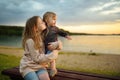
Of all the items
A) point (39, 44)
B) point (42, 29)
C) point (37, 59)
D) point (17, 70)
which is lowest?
point (17, 70)

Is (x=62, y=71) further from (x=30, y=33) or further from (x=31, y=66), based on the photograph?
(x=30, y=33)

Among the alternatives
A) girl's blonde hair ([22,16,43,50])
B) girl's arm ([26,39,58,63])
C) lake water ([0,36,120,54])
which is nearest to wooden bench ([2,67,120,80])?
girl's arm ([26,39,58,63])

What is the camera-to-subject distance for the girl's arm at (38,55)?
12.4ft

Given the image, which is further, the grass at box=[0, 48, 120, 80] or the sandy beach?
the sandy beach

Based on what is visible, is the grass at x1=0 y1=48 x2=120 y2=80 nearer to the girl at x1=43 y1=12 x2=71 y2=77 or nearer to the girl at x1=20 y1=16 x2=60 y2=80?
the girl at x1=20 y1=16 x2=60 y2=80

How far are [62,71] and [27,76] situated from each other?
3.04 feet

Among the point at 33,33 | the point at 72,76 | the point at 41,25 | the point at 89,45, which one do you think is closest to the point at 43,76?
the point at 72,76

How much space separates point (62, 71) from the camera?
14.9 ft

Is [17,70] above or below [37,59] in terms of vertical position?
below

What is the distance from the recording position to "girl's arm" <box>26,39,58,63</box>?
3768mm

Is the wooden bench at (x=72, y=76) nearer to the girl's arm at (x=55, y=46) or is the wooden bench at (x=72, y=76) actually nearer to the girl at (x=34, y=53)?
the girl at (x=34, y=53)

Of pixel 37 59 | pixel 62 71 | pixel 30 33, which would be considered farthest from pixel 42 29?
pixel 62 71

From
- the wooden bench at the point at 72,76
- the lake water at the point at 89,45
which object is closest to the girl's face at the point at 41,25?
the wooden bench at the point at 72,76

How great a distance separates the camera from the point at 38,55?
12.5ft
